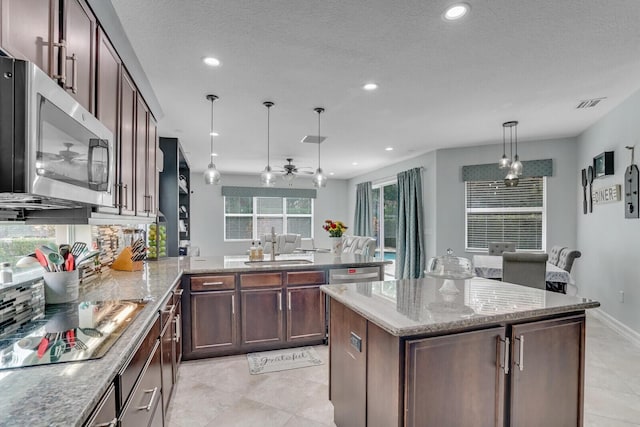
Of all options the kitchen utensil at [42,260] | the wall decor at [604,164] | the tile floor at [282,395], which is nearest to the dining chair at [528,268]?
the tile floor at [282,395]

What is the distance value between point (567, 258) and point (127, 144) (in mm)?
4471

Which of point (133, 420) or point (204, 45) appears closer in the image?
point (133, 420)

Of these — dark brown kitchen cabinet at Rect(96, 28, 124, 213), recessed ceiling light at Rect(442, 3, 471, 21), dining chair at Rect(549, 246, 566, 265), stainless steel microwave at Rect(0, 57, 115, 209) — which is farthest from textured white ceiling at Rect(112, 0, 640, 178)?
dining chair at Rect(549, 246, 566, 265)

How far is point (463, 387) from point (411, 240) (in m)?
4.94

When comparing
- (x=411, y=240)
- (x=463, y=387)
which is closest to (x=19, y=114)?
(x=463, y=387)

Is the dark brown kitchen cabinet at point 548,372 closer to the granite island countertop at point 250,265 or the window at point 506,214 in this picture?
the granite island countertop at point 250,265

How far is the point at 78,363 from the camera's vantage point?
1035 mm

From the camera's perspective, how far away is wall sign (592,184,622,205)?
3.77 meters

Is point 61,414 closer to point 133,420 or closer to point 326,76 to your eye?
point 133,420

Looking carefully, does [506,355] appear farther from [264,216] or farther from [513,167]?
Answer: [264,216]

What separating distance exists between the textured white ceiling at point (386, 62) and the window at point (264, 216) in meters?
4.26

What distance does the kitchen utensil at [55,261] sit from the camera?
173 cm

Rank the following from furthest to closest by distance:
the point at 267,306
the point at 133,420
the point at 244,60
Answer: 1. the point at 267,306
2. the point at 244,60
3. the point at 133,420

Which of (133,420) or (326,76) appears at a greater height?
(326,76)
